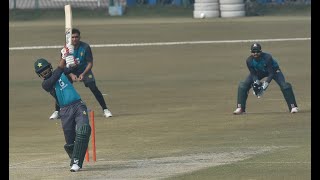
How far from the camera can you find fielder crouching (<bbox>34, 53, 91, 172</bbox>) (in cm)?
1939

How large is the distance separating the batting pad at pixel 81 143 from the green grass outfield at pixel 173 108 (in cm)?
25

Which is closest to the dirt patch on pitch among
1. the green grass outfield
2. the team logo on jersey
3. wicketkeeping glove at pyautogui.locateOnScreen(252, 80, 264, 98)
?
the green grass outfield

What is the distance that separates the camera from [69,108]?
777 inches

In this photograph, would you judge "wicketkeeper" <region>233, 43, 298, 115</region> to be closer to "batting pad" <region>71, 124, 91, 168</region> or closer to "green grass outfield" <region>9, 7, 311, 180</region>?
A: "green grass outfield" <region>9, 7, 311, 180</region>

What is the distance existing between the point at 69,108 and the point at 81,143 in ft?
2.39

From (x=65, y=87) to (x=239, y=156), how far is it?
3509 mm

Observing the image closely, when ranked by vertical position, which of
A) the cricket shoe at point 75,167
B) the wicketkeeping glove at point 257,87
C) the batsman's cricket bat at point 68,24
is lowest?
the wicketkeeping glove at point 257,87

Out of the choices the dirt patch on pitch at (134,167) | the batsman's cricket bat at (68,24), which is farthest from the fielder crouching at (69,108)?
the batsman's cricket bat at (68,24)

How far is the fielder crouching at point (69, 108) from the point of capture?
19391mm

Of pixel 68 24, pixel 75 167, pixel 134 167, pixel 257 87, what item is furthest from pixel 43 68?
pixel 257 87

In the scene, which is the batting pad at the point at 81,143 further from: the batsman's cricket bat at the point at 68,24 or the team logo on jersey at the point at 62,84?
the batsman's cricket bat at the point at 68,24

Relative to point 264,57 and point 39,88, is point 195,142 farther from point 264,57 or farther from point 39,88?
point 39,88

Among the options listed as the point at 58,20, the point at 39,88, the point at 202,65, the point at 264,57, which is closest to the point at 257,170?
the point at 264,57

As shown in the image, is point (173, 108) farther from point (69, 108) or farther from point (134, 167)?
point (69, 108)
